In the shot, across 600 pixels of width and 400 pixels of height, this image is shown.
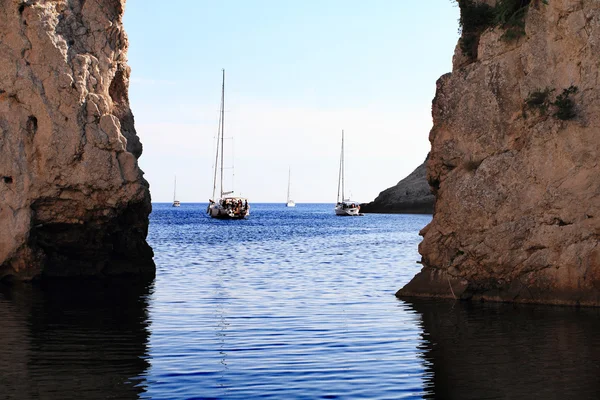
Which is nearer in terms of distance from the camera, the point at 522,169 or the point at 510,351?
the point at 510,351

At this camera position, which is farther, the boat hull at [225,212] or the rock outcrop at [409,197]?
the rock outcrop at [409,197]

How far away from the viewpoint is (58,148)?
28109mm

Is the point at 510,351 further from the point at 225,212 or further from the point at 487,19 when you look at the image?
the point at 225,212

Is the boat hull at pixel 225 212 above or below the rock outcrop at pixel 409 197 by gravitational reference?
below

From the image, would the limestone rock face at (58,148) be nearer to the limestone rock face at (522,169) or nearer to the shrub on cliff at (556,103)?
the limestone rock face at (522,169)

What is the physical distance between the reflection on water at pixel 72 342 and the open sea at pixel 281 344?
31 mm

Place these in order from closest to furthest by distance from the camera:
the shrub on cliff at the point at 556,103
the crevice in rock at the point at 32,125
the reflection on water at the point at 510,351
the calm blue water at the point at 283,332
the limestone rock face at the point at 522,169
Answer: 1. the reflection on water at the point at 510,351
2. the calm blue water at the point at 283,332
3. the limestone rock face at the point at 522,169
4. the shrub on cliff at the point at 556,103
5. the crevice in rock at the point at 32,125

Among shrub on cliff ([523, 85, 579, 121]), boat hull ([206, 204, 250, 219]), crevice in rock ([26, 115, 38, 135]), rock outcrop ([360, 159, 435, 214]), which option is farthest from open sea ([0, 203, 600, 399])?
rock outcrop ([360, 159, 435, 214])

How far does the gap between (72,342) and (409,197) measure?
130 metres

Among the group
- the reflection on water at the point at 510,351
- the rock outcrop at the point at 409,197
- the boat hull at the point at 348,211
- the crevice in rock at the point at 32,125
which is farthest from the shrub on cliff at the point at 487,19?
the boat hull at the point at 348,211

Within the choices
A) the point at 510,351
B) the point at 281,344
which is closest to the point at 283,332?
the point at 281,344

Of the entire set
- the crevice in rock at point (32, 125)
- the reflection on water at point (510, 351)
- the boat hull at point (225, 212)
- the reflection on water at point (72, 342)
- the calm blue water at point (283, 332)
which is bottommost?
the reflection on water at point (72, 342)

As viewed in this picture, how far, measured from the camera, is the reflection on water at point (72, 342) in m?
13.1

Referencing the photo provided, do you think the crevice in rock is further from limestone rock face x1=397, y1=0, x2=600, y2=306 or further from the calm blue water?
limestone rock face x1=397, y1=0, x2=600, y2=306
